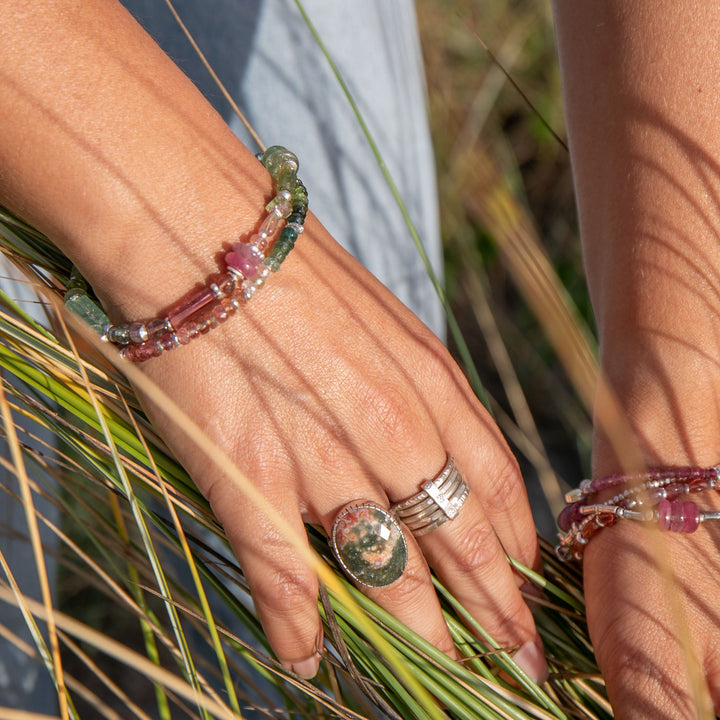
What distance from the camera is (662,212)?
79 cm

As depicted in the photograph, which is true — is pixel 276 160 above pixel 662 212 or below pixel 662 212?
above

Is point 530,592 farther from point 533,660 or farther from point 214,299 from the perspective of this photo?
point 214,299

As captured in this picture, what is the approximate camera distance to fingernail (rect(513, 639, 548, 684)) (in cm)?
76

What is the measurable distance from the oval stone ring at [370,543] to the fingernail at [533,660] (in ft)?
0.58

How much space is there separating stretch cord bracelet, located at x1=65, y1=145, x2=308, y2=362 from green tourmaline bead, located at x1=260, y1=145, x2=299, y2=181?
0.06m

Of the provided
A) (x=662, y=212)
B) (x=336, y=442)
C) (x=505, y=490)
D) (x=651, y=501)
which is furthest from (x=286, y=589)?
(x=662, y=212)

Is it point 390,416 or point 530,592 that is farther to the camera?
point 530,592

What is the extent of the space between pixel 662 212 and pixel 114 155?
546 mm

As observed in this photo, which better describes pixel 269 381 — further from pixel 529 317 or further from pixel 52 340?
pixel 529 317

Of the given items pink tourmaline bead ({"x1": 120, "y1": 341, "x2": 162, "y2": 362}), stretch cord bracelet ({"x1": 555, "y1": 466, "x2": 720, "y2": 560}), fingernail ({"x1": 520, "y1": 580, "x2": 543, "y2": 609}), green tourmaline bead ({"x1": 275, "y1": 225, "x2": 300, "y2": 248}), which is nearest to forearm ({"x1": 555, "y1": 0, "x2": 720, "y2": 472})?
stretch cord bracelet ({"x1": 555, "y1": 466, "x2": 720, "y2": 560})

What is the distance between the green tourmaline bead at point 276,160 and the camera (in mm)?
731

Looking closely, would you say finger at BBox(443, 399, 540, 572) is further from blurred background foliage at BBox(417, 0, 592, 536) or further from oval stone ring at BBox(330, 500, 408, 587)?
blurred background foliage at BBox(417, 0, 592, 536)

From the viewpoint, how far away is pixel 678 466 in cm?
77

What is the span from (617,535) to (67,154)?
2.03 feet
